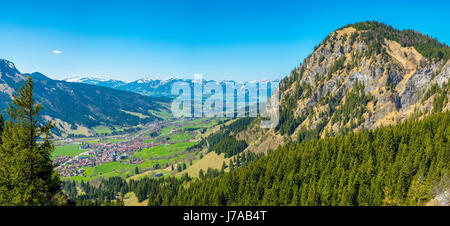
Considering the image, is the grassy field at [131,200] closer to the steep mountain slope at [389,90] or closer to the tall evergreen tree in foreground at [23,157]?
the steep mountain slope at [389,90]

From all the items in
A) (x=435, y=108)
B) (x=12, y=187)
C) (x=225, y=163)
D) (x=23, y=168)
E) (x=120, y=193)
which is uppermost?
(x=435, y=108)

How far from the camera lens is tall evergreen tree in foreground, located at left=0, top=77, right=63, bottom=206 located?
886 inches

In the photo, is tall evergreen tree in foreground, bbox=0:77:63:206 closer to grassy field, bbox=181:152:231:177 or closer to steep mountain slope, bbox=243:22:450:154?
grassy field, bbox=181:152:231:177

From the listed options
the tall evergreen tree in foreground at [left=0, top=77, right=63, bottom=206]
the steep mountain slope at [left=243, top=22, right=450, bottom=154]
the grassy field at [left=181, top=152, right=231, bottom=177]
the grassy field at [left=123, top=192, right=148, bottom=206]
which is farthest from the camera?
the grassy field at [left=181, top=152, right=231, bottom=177]

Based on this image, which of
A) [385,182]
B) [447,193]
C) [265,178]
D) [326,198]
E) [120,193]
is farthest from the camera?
[120,193]

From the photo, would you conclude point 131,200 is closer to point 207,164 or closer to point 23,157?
point 207,164

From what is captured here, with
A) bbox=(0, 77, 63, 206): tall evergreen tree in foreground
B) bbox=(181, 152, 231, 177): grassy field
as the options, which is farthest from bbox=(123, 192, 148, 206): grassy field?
bbox=(0, 77, 63, 206): tall evergreen tree in foreground

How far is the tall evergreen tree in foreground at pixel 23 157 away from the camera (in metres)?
22.5

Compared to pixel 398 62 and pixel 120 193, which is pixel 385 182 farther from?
Result: pixel 398 62

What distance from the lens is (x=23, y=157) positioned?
22.7m
